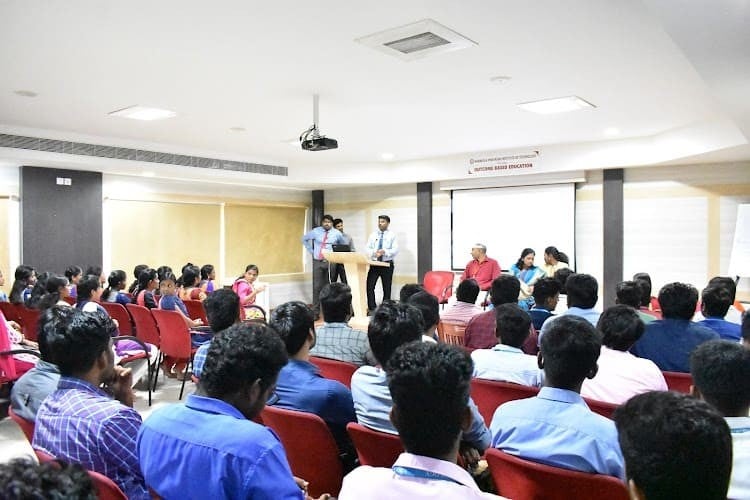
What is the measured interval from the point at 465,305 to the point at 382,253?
16.7 feet

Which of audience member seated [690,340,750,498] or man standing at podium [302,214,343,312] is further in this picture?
man standing at podium [302,214,343,312]

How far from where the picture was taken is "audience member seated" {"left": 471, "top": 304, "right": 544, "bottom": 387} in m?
2.75

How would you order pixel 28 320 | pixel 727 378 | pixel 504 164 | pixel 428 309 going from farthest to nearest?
pixel 504 164
pixel 28 320
pixel 428 309
pixel 727 378

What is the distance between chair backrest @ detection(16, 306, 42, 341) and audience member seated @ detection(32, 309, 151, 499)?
3539mm

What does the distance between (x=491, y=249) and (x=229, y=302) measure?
6308 mm

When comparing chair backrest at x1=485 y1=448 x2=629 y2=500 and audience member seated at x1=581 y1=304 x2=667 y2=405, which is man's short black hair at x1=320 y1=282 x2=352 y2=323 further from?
chair backrest at x1=485 y1=448 x2=629 y2=500

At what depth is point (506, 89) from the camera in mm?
5156

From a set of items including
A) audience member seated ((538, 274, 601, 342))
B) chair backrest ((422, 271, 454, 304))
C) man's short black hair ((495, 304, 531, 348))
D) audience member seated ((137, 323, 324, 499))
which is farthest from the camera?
chair backrest ((422, 271, 454, 304))

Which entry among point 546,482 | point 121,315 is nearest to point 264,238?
point 121,315

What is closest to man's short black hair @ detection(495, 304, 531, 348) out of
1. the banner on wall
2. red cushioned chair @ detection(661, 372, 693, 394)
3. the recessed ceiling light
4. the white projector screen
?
red cushioned chair @ detection(661, 372, 693, 394)

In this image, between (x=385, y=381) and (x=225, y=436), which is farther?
(x=385, y=381)

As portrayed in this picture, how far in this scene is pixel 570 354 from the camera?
1.96 m

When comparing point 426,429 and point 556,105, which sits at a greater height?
point 556,105

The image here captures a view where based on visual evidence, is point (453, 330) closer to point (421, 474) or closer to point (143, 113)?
point (421, 474)
